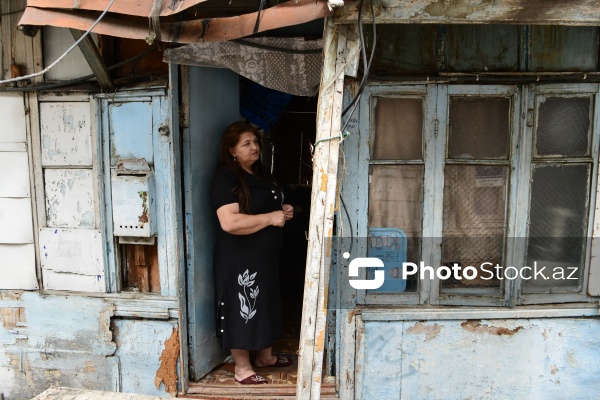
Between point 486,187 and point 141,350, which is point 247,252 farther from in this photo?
point 486,187

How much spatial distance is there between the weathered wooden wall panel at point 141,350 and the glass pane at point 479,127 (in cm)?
257

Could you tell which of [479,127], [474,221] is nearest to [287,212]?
[474,221]

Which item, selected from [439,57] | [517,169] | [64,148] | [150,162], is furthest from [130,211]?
[517,169]

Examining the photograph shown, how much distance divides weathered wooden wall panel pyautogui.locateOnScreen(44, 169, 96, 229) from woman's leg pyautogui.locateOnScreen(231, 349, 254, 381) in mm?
1501

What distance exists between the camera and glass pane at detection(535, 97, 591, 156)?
379cm

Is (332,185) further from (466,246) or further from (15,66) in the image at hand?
(15,66)

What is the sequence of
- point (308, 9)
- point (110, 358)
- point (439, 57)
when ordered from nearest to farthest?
point (308, 9)
point (439, 57)
point (110, 358)

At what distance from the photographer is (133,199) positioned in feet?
12.8

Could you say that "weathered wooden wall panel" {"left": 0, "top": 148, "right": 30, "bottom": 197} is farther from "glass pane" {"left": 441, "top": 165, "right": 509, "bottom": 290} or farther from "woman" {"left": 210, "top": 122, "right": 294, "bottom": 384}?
"glass pane" {"left": 441, "top": 165, "right": 509, "bottom": 290}

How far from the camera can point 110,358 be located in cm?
407

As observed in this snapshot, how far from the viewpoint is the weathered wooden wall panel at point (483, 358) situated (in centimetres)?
388

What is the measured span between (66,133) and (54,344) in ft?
5.52

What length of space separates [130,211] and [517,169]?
290 centimetres

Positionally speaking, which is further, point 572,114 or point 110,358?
point 110,358
